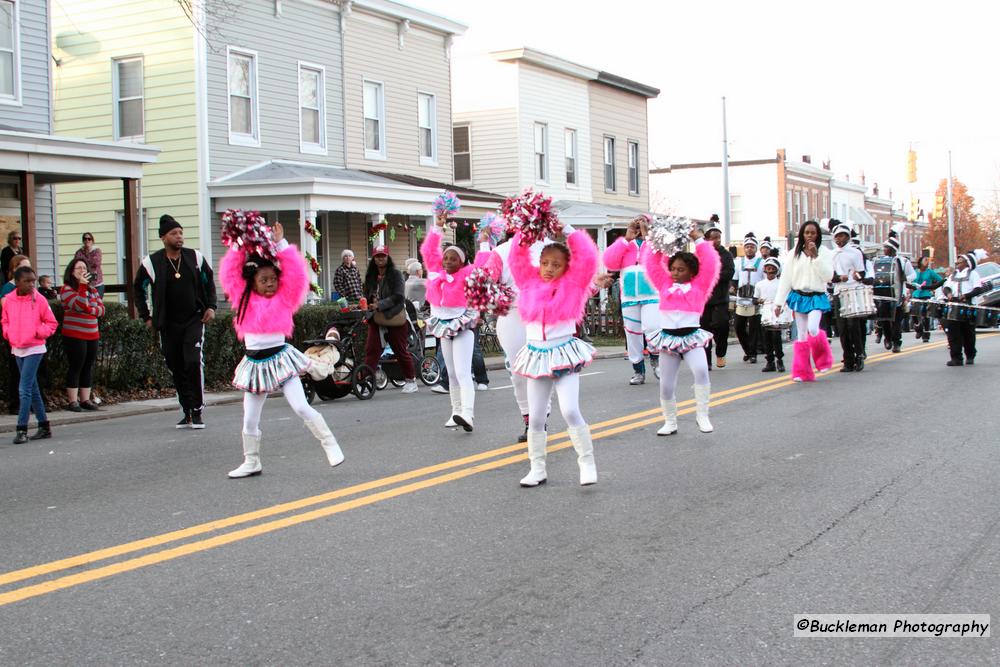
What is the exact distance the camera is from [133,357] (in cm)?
1431

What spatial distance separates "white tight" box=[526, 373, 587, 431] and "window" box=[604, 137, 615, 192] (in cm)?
3091

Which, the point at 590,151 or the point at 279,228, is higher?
the point at 590,151

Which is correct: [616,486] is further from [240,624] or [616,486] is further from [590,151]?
[590,151]

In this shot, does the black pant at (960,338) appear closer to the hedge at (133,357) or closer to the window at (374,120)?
the hedge at (133,357)

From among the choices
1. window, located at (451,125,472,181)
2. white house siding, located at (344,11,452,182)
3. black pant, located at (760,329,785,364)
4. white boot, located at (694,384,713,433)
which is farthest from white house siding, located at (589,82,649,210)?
white boot, located at (694,384,713,433)

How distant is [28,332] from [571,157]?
1036 inches

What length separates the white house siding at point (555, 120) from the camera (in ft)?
110

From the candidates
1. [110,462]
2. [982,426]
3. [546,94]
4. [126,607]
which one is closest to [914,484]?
[982,426]

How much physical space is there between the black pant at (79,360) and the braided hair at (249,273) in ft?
18.1

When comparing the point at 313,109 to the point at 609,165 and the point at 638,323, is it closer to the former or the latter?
the point at 638,323

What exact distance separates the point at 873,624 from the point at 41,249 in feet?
60.5

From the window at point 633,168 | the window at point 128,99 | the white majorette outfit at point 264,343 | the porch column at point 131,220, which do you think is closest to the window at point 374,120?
the window at point 128,99

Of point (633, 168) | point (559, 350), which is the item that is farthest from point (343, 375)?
point (633, 168)

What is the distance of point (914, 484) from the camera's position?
7.55m
